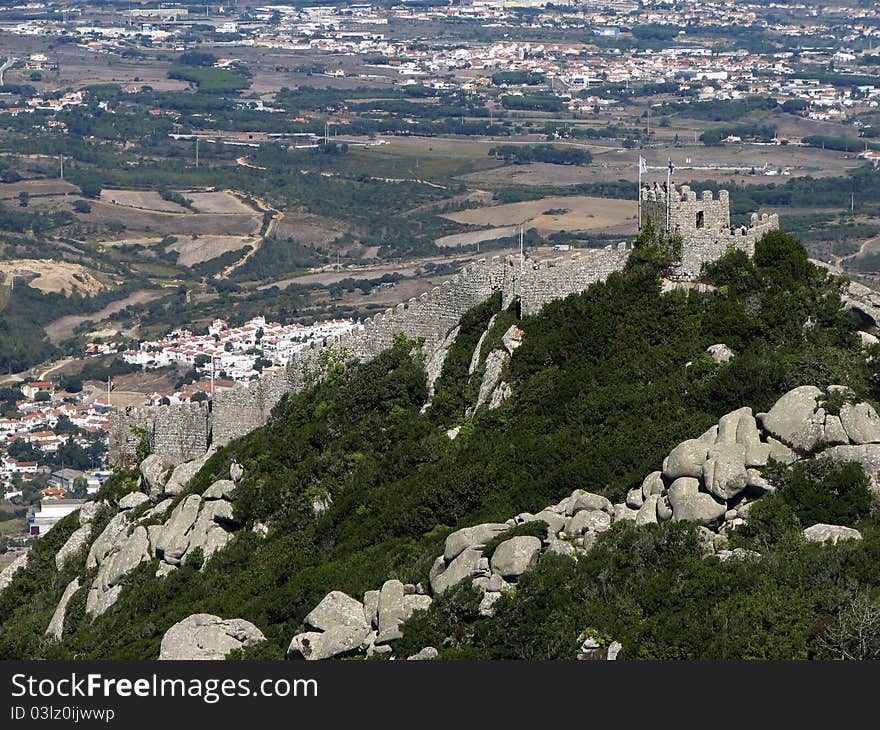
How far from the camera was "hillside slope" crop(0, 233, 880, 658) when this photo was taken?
2567 cm

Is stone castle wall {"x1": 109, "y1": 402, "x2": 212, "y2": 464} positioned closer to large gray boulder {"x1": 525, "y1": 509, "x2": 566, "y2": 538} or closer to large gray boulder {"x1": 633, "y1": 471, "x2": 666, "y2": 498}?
large gray boulder {"x1": 525, "y1": 509, "x2": 566, "y2": 538}

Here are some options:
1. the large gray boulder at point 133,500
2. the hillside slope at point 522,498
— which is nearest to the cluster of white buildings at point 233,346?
the large gray boulder at point 133,500

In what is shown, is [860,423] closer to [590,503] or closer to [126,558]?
[590,503]

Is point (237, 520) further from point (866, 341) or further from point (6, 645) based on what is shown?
point (866, 341)

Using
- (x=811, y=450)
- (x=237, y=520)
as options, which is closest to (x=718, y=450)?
(x=811, y=450)

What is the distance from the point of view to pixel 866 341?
114 ft

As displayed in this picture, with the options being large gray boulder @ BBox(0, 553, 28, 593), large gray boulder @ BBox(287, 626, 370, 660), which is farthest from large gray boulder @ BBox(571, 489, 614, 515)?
large gray boulder @ BBox(0, 553, 28, 593)

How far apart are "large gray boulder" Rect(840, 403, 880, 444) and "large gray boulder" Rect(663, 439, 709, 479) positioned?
2087mm

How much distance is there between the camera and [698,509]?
27531 millimetres

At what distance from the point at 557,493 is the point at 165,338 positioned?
4433 inches

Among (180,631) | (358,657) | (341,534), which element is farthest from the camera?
(341,534)

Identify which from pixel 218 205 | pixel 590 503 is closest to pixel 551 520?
pixel 590 503

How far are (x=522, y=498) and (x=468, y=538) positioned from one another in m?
3.16

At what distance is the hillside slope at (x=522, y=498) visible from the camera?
25672 mm
